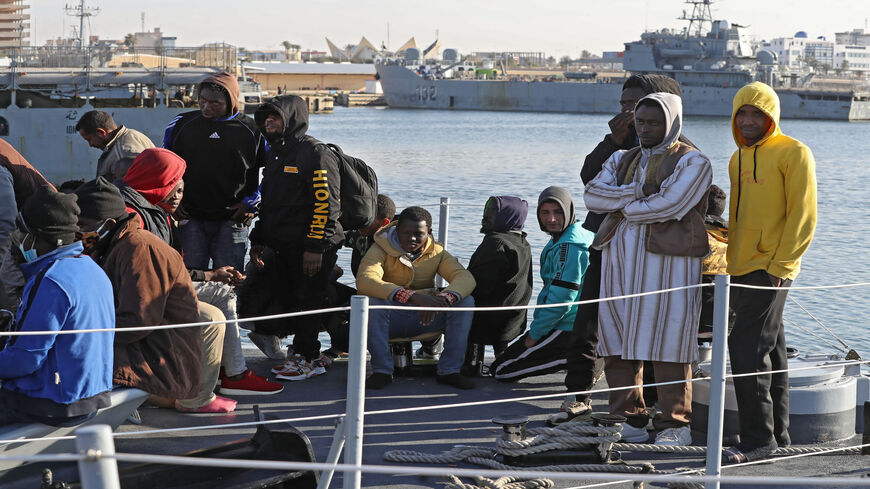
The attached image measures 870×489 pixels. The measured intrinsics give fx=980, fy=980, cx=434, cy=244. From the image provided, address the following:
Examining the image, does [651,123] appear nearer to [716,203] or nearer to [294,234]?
[716,203]

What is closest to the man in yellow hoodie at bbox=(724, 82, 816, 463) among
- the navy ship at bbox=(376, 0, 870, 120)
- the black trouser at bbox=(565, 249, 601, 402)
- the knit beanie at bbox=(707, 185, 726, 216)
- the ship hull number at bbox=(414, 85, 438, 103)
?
the black trouser at bbox=(565, 249, 601, 402)

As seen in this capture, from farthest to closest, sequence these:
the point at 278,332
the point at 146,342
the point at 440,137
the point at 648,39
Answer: the point at 648,39, the point at 440,137, the point at 278,332, the point at 146,342

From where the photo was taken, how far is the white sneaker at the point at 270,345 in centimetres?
559

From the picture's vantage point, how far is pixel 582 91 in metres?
86.2

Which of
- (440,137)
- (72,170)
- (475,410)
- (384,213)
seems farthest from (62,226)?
(440,137)

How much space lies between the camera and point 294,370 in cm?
512

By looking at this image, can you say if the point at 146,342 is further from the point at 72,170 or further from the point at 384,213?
the point at 72,170

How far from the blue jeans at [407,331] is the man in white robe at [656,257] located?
0.92m

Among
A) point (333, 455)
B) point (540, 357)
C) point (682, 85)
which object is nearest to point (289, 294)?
point (540, 357)

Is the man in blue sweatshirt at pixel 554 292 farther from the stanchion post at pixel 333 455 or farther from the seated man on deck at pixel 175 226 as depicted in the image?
the stanchion post at pixel 333 455

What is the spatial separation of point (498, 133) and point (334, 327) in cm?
5302

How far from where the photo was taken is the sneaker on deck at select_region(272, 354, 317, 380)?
5.11 m

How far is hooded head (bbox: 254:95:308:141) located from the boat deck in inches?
50.7

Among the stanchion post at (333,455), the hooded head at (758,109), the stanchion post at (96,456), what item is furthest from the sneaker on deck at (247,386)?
the stanchion post at (96,456)
